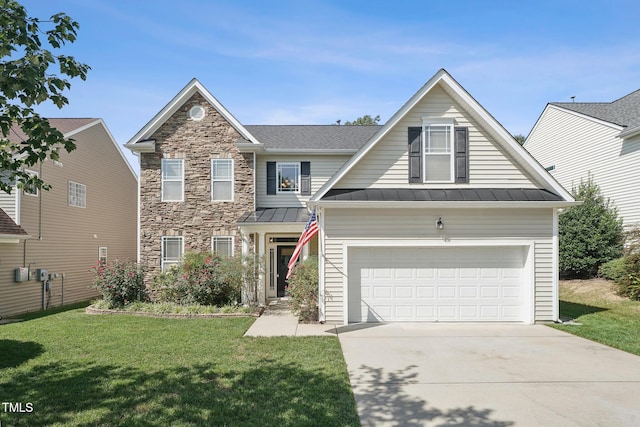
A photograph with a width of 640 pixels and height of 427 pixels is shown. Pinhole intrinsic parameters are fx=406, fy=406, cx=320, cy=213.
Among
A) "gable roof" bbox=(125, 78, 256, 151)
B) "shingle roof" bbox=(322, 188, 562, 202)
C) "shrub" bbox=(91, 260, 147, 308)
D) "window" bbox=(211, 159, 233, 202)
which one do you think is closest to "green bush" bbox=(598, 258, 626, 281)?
"shingle roof" bbox=(322, 188, 562, 202)

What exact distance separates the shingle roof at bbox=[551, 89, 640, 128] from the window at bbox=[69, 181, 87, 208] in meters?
23.5

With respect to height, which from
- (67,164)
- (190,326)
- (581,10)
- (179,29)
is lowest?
(190,326)

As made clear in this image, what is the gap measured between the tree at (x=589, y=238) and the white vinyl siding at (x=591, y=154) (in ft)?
1.98

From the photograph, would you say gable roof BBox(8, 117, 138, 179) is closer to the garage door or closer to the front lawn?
the garage door

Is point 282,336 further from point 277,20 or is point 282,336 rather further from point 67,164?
point 67,164

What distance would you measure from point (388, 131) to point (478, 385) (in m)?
6.98

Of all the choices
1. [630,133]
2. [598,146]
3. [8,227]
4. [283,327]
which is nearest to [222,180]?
[283,327]

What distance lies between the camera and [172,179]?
606 inches

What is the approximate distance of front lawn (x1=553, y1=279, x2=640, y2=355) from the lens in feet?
30.4

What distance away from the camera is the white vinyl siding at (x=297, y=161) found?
16031 mm

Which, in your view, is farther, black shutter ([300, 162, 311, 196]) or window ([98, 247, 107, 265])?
window ([98, 247, 107, 265])

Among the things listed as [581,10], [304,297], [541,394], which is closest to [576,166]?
[581,10]

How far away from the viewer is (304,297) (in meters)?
11.4

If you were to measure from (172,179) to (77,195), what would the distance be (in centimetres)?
617
